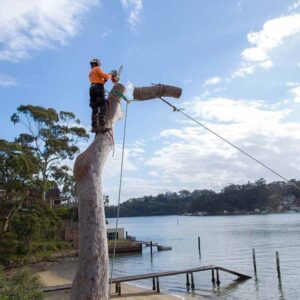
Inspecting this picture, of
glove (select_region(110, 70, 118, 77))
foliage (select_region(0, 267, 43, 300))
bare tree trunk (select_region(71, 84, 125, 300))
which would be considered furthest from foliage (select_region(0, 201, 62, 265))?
bare tree trunk (select_region(71, 84, 125, 300))

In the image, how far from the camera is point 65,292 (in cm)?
2289

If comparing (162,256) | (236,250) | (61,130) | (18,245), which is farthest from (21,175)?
(236,250)

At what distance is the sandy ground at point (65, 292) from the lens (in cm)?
2262

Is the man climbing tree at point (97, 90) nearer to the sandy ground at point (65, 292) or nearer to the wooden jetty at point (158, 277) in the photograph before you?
the wooden jetty at point (158, 277)

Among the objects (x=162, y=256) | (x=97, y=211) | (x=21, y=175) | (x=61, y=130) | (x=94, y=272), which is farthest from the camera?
(x=162, y=256)

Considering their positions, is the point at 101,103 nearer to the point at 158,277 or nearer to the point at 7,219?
the point at 158,277

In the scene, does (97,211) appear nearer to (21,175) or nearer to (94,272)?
(94,272)

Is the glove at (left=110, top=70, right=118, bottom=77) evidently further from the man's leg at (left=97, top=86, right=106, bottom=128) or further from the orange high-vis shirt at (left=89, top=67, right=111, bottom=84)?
the man's leg at (left=97, top=86, right=106, bottom=128)

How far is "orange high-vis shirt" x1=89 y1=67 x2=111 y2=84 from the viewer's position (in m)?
5.95

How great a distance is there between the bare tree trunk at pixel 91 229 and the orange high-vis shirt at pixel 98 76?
117 cm

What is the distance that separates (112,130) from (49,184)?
128ft

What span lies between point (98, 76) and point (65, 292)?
19.4 m

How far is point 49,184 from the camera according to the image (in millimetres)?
43312

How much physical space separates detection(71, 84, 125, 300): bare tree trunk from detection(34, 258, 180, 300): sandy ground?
18.2 metres
